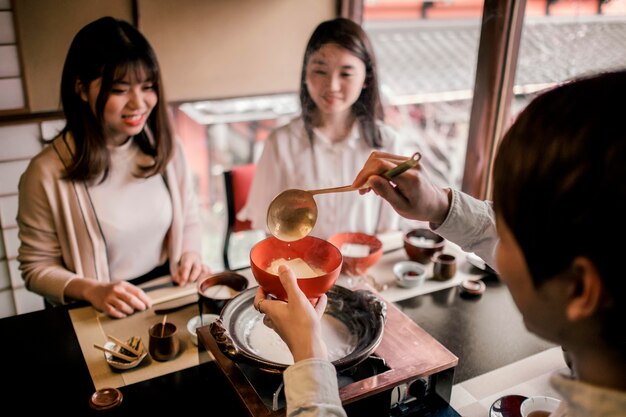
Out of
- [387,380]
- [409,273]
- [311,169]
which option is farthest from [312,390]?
[311,169]

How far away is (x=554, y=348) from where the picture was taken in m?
1.67

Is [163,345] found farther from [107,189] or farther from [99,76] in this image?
[99,76]

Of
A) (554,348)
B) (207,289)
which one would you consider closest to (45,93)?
(207,289)

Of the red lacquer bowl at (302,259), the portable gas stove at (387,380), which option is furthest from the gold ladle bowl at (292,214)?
the portable gas stove at (387,380)

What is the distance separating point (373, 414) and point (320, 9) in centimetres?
296

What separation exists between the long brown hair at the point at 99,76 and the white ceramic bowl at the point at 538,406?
5.88 feet

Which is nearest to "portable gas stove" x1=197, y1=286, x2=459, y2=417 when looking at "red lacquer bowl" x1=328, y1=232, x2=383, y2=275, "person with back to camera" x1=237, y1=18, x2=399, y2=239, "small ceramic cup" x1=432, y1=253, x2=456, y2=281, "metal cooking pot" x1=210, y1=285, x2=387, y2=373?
"metal cooking pot" x1=210, y1=285, x2=387, y2=373

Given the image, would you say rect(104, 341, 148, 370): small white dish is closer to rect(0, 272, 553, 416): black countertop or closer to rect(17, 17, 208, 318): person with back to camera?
rect(0, 272, 553, 416): black countertop

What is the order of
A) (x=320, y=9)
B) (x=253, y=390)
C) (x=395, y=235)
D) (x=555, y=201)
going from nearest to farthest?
(x=555, y=201)
(x=253, y=390)
(x=395, y=235)
(x=320, y=9)

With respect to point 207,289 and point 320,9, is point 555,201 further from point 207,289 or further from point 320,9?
point 320,9

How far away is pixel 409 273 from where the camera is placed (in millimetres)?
2066

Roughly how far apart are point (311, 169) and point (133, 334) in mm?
1351

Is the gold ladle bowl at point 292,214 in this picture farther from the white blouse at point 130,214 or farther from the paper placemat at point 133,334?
the white blouse at point 130,214

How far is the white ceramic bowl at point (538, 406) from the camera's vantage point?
1266 mm
